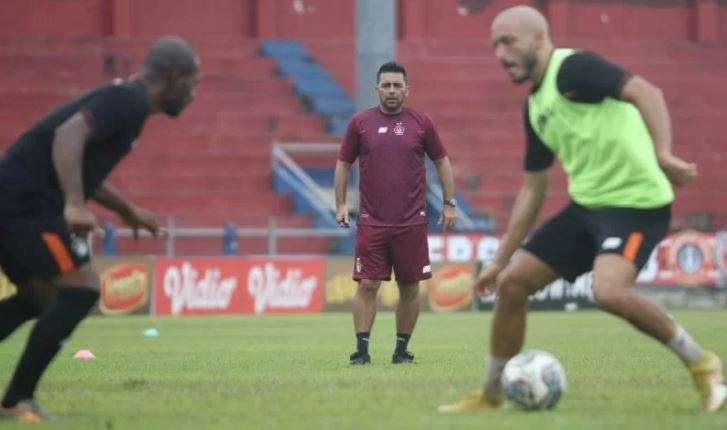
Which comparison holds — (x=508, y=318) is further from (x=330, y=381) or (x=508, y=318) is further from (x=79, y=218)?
(x=330, y=381)

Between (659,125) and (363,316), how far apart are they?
18.1 feet

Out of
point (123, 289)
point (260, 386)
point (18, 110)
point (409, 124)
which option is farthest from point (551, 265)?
point (18, 110)

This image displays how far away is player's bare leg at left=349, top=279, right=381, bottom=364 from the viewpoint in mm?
13078

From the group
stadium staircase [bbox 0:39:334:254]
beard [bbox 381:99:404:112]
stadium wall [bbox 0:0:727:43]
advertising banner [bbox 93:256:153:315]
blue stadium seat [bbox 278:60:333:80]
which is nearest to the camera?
beard [bbox 381:99:404:112]

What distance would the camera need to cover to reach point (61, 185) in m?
8.04

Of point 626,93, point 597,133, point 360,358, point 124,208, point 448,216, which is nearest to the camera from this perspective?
point 626,93

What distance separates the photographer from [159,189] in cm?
3219

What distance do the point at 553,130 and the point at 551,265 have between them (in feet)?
2.28

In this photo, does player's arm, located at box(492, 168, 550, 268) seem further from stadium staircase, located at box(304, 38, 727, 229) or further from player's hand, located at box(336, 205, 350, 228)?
stadium staircase, located at box(304, 38, 727, 229)

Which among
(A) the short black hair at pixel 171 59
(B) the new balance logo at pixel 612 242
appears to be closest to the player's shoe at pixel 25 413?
(A) the short black hair at pixel 171 59

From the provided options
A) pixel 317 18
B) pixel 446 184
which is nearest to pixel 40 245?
pixel 446 184

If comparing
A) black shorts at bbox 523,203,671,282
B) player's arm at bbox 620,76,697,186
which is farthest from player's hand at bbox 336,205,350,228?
player's arm at bbox 620,76,697,186

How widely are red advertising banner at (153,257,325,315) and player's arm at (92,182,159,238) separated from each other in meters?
16.4

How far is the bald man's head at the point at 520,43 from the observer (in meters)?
8.39
